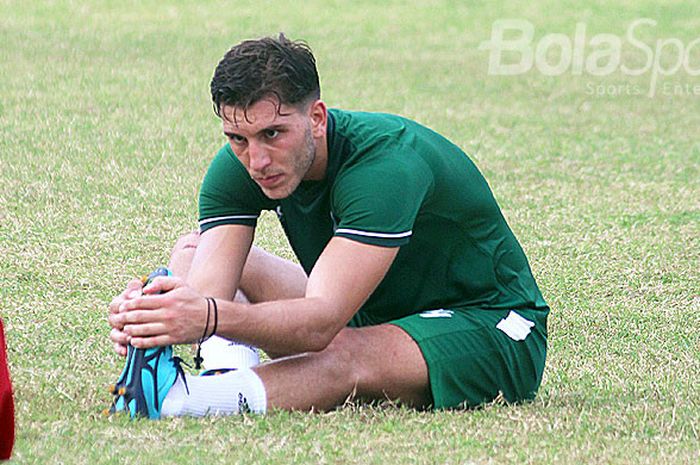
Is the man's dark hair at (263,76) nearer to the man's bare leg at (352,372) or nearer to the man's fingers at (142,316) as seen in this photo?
the man's fingers at (142,316)

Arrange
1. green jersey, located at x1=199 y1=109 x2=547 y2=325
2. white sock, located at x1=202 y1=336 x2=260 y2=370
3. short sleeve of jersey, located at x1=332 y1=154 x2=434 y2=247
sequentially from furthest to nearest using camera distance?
white sock, located at x1=202 y1=336 x2=260 y2=370 → green jersey, located at x1=199 y1=109 x2=547 y2=325 → short sleeve of jersey, located at x1=332 y1=154 x2=434 y2=247

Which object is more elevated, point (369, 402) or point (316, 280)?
point (316, 280)

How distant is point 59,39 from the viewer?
589 inches

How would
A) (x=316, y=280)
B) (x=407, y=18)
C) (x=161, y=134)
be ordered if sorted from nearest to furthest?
(x=316, y=280) < (x=161, y=134) < (x=407, y=18)

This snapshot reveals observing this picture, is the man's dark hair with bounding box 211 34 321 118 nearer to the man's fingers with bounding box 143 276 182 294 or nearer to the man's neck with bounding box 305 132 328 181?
the man's neck with bounding box 305 132 328 181

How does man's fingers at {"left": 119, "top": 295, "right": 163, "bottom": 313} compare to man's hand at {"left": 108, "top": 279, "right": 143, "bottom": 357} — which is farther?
man's hand at {"left": 108, "top": 279, "right": 143, "bottom": 357}

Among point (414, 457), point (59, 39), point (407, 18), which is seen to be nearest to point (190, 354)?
point (414, 457)

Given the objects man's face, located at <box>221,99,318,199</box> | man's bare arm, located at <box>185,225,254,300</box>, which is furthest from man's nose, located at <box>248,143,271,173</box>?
man's bare arm, located at <box>185,225,254,300</box>

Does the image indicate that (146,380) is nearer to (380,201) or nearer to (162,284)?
(162,284)

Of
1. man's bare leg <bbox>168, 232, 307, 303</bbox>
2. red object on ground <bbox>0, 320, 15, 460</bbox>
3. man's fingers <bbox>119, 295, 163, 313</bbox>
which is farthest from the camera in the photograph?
man's bare leg <bbox>168, 232, 307, 303</bbox>

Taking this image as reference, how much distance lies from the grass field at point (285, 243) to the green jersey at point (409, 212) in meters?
0.44

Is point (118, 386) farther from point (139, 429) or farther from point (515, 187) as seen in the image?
point (515, 187)

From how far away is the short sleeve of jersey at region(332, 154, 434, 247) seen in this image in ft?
13.4

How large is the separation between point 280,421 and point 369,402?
0.40 meters
